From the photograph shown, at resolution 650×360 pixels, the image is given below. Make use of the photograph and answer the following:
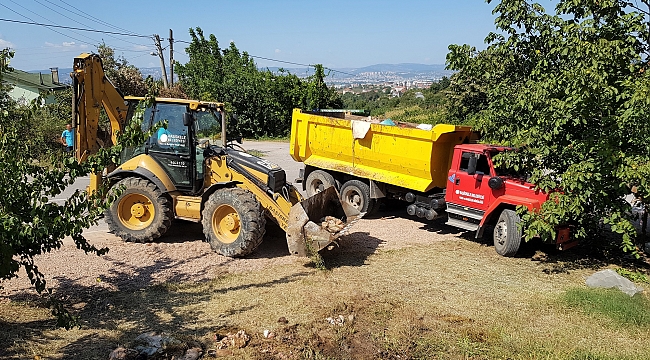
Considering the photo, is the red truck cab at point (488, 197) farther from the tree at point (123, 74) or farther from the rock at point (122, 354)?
the tree at point (123, 74)

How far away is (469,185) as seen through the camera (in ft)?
30.7

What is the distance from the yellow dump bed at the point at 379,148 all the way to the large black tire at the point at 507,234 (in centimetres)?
168

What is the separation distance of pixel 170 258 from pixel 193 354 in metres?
3.27

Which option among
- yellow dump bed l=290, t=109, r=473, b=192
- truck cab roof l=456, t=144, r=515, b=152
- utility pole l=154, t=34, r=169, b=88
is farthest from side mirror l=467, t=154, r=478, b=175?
utility pole l=154, t=34, r=169, b=88

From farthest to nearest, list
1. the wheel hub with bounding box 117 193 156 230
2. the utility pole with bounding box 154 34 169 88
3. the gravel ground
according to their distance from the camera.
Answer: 1. the utility pole with bounding box 154 34 169 88
2. the wheel hub with bounding box 117 193 156 230
3. the gravel ground

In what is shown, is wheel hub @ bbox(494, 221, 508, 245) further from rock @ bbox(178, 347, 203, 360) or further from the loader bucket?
rock @ bbox(178, 347, 203, 360)

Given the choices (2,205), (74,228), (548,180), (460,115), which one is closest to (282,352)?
(74,228)

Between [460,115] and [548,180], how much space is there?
18.0m

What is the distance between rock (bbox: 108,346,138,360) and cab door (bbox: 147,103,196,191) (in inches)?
153

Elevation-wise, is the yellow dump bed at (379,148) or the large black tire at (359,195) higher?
the yellow dump bed at (379,148)

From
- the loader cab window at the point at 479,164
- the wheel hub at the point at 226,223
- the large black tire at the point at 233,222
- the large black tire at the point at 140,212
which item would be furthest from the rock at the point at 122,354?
the loader cab window at the point at 479,164

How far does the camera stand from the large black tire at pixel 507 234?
337 inches

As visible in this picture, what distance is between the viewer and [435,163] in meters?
10.0

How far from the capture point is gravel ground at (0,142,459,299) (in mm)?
7020
